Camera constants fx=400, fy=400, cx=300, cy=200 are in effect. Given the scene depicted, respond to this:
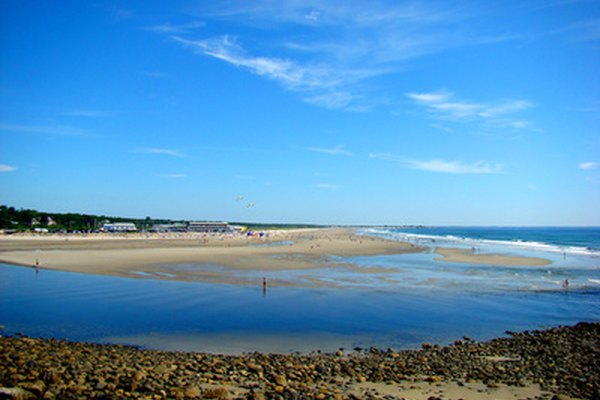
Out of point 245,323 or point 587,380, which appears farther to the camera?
point 245,323

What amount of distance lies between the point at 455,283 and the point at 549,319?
9.94m

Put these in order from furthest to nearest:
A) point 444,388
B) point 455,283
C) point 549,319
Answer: point 455,283 < point 549,319 < point 444,388

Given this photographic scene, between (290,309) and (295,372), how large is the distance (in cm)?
931

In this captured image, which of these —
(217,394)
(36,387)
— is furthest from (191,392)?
(36,387)

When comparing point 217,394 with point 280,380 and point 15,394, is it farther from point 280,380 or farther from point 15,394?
point 15,394

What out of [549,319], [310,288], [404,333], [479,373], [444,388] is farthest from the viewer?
[310,288]

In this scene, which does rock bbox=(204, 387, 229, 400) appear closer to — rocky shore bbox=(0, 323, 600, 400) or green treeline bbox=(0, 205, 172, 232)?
rocky shore bbox=(0, 323, 600, 400)

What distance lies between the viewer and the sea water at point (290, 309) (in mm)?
14914

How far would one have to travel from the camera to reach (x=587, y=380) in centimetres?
1038

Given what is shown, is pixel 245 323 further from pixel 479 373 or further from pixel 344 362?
pixel 479 373

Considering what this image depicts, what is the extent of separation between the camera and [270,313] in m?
18.7

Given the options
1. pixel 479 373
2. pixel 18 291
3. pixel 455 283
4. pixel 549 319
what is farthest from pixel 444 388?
pixel 18 291

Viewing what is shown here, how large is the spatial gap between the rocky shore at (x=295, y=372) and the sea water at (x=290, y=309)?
71.3 inches

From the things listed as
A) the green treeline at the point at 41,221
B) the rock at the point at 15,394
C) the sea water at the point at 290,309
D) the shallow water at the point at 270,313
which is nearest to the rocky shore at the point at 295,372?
the rock at the point at 15,394
